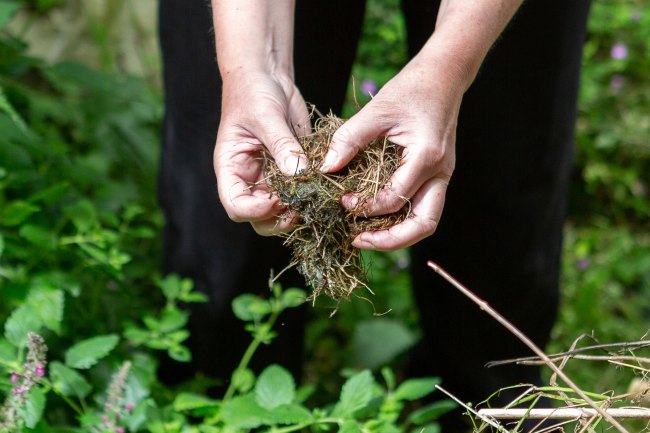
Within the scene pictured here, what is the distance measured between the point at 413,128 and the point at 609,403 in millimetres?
482

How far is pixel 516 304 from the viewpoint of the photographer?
1.85 metres

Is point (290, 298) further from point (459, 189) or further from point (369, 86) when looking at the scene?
point (369, 86)

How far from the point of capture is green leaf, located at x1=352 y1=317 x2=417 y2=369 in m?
2.33

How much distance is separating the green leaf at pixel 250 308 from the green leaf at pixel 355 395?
25 centimetres

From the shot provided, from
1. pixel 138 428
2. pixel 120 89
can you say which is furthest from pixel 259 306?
pixel 120 89

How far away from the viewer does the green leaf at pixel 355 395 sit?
1322 millimetres

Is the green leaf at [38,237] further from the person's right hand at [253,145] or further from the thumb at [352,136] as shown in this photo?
the thumb at [352,136]

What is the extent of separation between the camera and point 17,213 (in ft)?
5.39

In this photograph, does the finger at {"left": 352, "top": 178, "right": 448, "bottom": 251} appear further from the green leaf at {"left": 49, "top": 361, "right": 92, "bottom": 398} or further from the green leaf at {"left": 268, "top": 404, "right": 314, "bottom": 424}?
the green leaf at {"left": 49, "top": 361, "right": 92, "bottom": 398}

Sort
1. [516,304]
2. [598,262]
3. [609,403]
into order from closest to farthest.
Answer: [609,403], [516,304], [598,262]

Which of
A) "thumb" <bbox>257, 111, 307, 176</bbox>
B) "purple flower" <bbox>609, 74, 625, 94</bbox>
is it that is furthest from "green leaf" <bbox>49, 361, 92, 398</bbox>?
"purple flower" <bbox>609, 74, 625, 94</bbox>

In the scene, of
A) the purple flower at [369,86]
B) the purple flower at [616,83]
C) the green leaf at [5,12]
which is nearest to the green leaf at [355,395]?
the green leaf at [5,12]

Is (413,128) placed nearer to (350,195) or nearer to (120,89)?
(350,195)

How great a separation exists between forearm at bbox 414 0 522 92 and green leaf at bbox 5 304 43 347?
831 millimetres
